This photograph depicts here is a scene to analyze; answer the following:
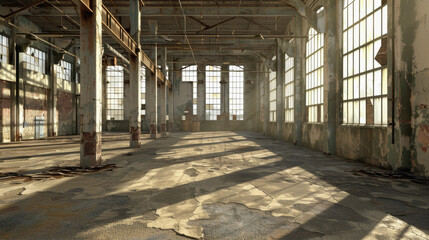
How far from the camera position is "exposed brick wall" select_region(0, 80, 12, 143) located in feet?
45.1

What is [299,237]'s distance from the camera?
282 cm

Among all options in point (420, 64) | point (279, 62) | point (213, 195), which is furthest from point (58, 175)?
point (279, 62)

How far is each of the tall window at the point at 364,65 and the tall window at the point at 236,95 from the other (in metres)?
18.6

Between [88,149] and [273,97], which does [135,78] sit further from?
[273,97]

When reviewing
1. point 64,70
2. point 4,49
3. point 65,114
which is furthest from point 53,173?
point 64,70

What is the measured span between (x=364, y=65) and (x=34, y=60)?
60.6 feet

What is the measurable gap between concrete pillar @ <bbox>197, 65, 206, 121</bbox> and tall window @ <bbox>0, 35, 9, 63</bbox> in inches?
648

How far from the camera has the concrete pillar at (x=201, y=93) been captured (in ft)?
90.3

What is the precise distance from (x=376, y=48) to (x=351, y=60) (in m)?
1.35

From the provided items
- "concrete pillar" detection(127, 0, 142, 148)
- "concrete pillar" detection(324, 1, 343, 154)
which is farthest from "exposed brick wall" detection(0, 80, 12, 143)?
"concrete pillar" detection(324, 1, 343, 154)

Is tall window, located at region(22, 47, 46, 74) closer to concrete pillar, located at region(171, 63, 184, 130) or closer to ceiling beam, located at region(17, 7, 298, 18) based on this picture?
ceiling beam, located at region(17, 7, 298, 18)

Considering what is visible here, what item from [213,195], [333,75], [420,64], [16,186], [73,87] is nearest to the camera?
[213,195]

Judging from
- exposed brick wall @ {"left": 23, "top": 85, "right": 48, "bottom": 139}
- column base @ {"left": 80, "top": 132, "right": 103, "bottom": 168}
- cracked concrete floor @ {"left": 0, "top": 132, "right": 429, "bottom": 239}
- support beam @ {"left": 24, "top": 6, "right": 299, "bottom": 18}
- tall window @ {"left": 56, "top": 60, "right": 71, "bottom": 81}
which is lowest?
cracked concrete floor @ {"left": 0, "top": 132, "right": 429, "bottom": 239}

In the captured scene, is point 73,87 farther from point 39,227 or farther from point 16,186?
point 39,227
